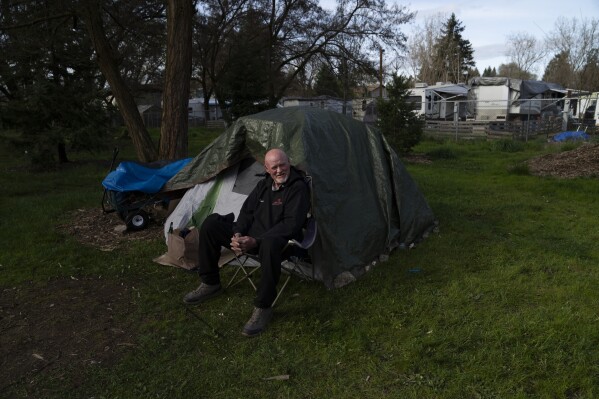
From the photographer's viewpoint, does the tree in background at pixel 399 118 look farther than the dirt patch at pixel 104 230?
Yes

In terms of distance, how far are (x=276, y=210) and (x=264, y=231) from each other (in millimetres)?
203

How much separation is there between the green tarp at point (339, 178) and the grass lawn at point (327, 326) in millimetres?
249

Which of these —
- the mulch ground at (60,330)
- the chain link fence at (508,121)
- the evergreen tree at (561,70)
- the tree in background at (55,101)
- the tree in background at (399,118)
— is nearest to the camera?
the mulch ground at (60,330)

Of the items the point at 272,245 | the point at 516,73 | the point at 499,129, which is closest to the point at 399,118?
the point at 499,129

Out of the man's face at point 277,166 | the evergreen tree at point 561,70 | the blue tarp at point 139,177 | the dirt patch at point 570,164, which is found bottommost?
the dirt patch at point 570,164

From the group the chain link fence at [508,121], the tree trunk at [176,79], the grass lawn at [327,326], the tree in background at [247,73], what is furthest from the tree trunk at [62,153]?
the chain link fence at [508,121]

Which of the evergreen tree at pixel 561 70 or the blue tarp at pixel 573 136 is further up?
the evergreen tree at pixel 561 70

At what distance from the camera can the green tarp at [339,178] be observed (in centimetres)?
421

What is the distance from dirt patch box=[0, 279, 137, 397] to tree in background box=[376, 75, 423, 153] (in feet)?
31.4

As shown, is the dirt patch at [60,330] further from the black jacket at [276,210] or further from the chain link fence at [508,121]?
the chain link fence at [508,121]

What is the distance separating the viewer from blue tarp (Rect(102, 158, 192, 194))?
5.54m

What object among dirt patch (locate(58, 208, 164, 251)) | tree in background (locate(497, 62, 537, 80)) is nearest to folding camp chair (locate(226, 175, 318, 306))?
dirt patch (locate(58, 208, 164, 251))

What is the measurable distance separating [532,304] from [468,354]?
3.43ft

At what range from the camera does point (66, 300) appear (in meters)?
3.90
